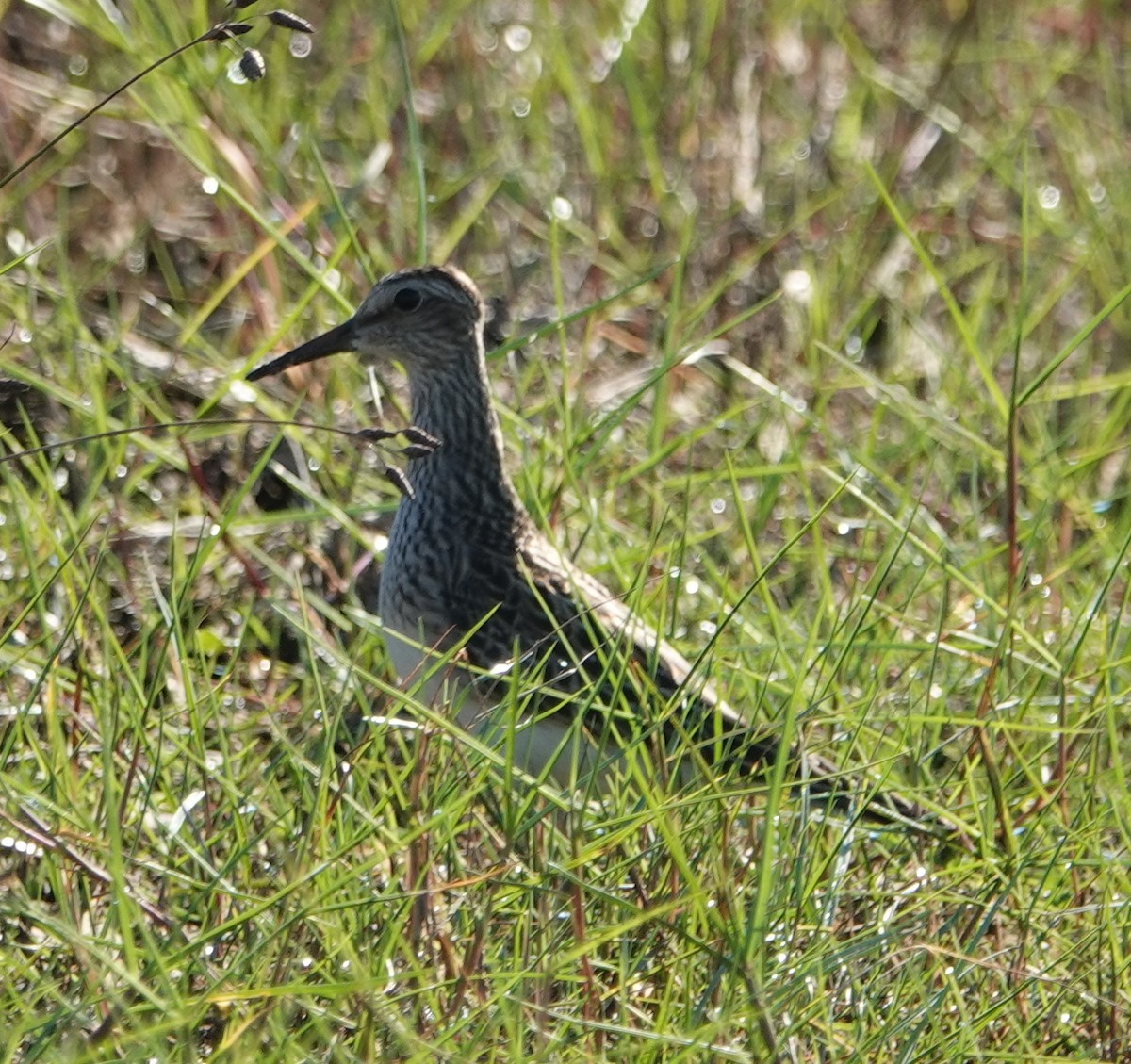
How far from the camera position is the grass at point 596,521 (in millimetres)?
3217

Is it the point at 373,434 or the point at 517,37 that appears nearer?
the point at 373,434

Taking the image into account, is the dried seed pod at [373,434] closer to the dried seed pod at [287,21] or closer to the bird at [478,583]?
the dried seed pod at [287,21]

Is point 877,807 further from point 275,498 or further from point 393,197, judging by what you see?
point 393,197

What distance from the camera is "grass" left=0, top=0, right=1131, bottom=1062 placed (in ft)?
10.6

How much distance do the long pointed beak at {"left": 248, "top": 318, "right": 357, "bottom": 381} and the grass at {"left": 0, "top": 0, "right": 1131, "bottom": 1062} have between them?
0.16 meters


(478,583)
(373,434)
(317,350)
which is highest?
(373,434)

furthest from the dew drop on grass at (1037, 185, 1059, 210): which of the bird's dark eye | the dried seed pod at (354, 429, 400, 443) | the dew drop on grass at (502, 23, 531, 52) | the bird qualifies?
the dried seed pod at (354, 429, 400, 443)

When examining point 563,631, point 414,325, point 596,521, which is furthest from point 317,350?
point 563,631

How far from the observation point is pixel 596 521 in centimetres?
432

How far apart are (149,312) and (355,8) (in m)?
1.54

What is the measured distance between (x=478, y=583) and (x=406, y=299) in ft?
2.39

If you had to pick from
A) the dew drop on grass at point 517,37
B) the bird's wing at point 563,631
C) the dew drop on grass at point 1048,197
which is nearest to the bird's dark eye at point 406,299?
the bird's wing at point 563,631

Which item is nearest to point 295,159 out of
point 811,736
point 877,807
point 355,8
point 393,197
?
point 393,197

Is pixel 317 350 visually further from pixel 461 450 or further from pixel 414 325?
pixel 461 450
